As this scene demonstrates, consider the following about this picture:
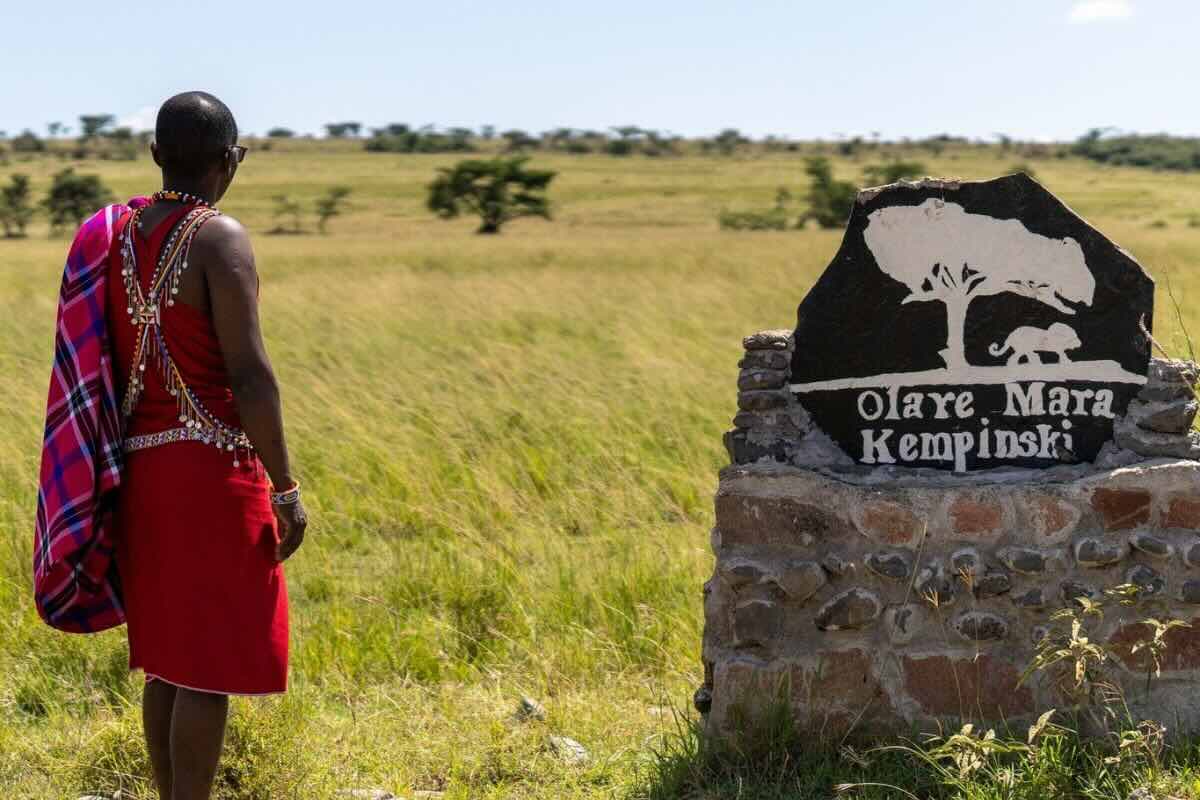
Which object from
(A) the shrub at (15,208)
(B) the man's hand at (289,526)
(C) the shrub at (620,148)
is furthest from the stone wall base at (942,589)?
(C) the shrub at (620,148)

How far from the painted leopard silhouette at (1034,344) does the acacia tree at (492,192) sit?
3430 centimetres

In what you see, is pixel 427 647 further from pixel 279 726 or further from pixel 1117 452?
pixel 1117 452

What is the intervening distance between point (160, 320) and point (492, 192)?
3598 cm

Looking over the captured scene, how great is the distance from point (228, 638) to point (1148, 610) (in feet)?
7.93

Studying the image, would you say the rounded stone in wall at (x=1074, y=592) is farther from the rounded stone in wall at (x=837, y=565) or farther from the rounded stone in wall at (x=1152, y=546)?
the rounded stone in wall at (x=837, y=565)

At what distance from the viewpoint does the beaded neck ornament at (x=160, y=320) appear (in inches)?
116

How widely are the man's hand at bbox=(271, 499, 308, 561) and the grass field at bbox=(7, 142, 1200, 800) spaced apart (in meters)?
0.88

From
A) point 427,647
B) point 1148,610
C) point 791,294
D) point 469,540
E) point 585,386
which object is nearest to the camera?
point 1148,610

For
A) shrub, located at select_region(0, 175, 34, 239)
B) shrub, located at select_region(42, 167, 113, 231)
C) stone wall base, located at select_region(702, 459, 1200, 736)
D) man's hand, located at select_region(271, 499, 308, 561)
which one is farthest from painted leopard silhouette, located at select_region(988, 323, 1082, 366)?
shrub, located at select_region(42, 167, 113, 231)

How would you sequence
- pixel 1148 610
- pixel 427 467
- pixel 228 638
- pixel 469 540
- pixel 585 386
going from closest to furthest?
pixel 228 638, pixel 1148 610, pixel 469 540, pixel 427 467, pixel 585 386

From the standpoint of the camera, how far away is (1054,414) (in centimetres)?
393

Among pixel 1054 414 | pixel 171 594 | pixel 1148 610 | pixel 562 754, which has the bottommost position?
pixel 562 754

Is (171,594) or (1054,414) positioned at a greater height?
(1054,414)

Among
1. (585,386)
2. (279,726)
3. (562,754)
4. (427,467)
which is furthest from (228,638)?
(585,386)
